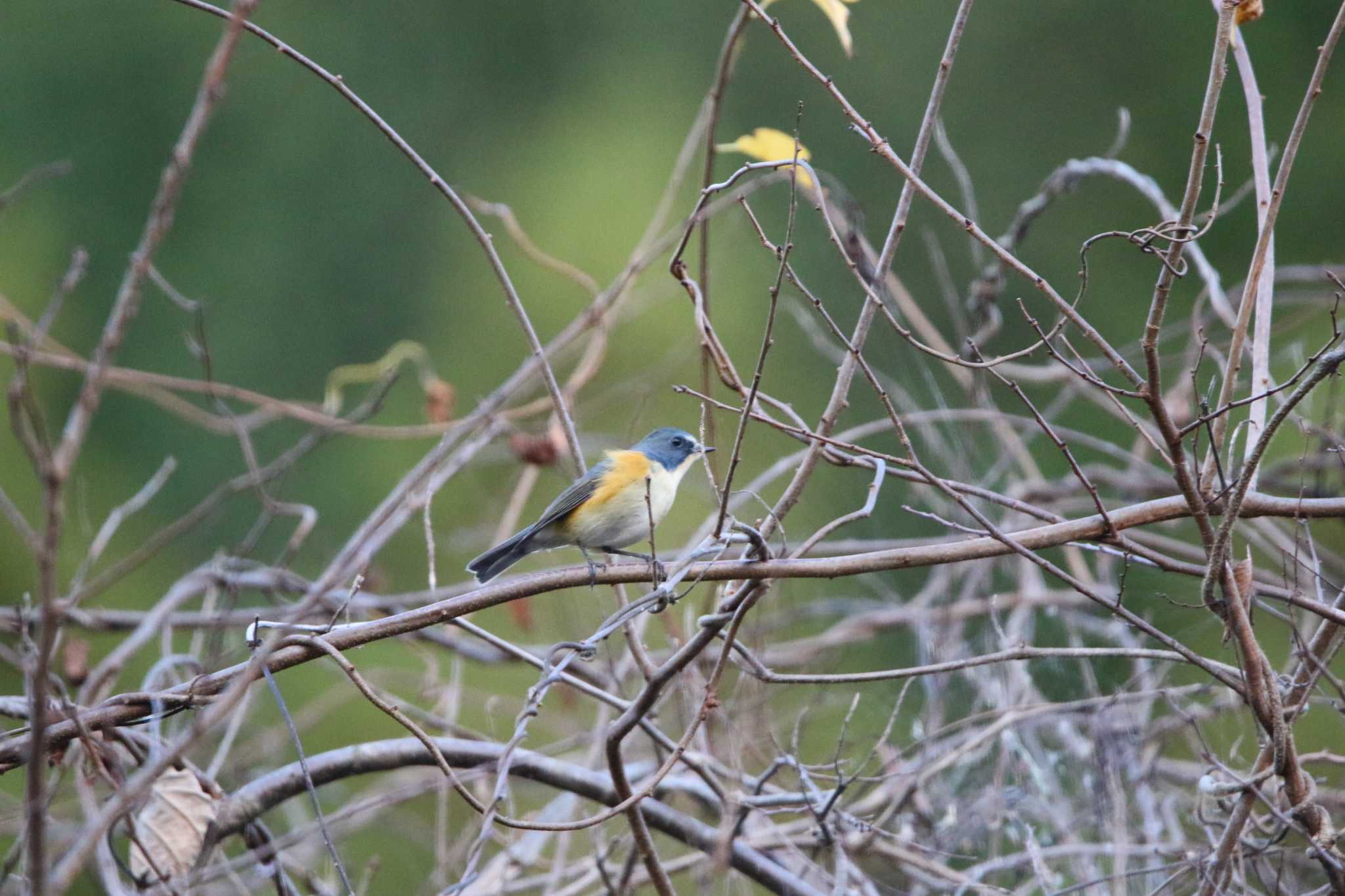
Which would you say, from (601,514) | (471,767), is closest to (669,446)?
(601,514)

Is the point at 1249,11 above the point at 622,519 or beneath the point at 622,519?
above

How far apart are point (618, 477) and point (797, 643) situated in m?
1.35

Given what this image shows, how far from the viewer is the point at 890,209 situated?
33.0 feet

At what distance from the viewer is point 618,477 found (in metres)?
3.87

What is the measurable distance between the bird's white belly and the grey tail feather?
0.55 feet

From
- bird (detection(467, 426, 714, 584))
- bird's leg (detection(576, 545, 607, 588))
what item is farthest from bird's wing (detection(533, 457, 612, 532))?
bird's leg (detection(576, 545, 607, 588))

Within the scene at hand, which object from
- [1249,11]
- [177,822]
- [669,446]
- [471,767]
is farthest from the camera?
[669,446]

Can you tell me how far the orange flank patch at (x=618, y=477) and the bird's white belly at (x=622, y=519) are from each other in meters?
0.02

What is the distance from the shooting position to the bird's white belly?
3785mm

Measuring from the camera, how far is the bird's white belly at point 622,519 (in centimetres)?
379

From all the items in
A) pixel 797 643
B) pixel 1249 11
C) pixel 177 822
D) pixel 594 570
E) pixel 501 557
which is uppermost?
pixel 1249 11

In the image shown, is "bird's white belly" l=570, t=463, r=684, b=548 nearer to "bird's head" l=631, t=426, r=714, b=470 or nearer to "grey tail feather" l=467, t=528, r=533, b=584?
"grey tail feather" l=467, t=528, r=533, b=584

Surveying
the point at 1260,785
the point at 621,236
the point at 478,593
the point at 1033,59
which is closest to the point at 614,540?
the point at 478,593

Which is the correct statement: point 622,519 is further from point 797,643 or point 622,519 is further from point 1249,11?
point 1249,11
